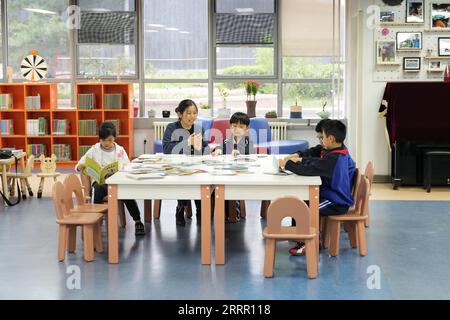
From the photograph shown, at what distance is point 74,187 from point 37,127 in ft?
19.9

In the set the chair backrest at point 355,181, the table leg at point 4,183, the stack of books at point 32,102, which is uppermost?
the stack of books at point 32,102

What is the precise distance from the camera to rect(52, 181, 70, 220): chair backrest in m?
5.25

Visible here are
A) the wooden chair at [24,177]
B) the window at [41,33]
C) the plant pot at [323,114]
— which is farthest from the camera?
the window at [41,33]

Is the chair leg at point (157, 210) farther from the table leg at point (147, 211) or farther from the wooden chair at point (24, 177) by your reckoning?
the wooden chair at point (24, 177)

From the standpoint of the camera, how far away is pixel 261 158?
21.5 ft

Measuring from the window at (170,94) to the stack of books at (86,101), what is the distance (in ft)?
3.36

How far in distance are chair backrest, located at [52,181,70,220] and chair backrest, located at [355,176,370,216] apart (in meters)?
2.27

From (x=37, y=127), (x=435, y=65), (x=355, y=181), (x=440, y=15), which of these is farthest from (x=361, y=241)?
(x=37, y=127)

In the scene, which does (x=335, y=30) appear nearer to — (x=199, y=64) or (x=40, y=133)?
(x=199, y=64)

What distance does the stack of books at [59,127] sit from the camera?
11.4 m

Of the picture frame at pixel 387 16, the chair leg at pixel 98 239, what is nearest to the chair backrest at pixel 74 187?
the chair leg at pixel 98 239

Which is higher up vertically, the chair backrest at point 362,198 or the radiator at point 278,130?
the radiator at point 278,130

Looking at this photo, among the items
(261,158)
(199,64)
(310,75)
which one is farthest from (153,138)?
(261,158)
